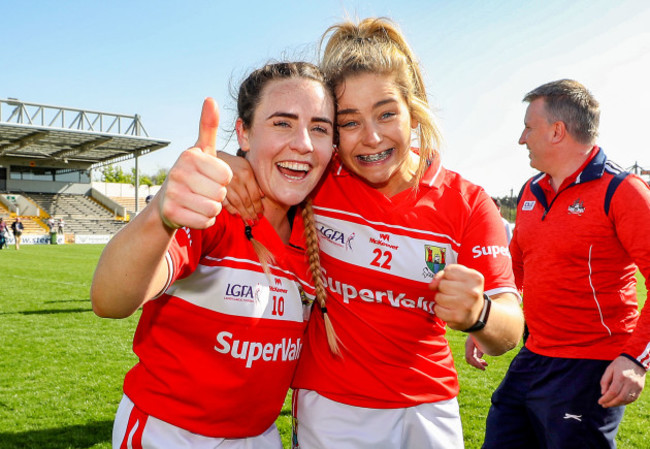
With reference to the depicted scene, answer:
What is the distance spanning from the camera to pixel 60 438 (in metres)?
4.33

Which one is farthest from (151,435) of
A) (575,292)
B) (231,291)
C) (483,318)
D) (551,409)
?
(575,292)

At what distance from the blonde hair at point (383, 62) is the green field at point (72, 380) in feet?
9.98

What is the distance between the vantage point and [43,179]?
47594 millimetres

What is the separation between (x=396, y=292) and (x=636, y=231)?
1.50 metres

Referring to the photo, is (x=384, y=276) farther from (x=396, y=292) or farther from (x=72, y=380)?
(x=72, y=380)

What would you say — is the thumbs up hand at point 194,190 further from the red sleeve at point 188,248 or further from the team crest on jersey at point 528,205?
the team crest on jersey at point 528,205

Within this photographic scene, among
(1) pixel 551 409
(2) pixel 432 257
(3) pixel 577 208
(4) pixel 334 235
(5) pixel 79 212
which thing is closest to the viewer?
(2) pixel 432 257

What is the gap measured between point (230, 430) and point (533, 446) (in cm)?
216

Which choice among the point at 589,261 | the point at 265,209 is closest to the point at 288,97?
→ the point at 265,209

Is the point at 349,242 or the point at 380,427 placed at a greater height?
the point at 349,242

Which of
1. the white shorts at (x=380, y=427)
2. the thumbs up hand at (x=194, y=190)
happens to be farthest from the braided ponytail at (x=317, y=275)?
the thumbs up hand at (x=194, y=190)

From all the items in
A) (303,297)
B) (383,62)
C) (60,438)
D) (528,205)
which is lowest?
(60,438)

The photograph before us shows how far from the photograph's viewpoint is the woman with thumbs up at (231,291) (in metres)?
1.56

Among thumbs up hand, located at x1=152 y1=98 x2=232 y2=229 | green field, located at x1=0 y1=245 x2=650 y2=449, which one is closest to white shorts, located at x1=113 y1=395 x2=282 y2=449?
thumbs up hand, located at x1=152 y1=98 x2=232 y2=229
